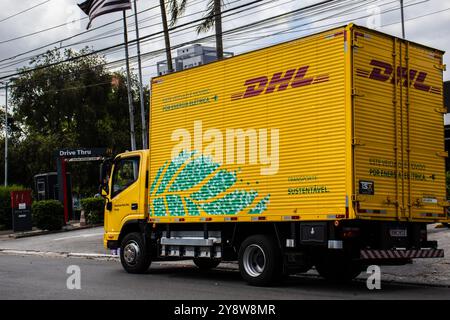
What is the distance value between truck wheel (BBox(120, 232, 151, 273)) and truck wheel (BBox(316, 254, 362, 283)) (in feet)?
12.4

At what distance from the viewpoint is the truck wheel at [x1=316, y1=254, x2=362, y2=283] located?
44.3 ft

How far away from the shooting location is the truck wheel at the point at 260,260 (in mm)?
12306

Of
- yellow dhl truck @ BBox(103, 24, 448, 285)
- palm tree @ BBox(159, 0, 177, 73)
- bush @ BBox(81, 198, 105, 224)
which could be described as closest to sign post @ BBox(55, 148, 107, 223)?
bush @ BBox(81, 198, 105, 224)

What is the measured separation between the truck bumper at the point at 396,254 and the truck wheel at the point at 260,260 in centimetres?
160

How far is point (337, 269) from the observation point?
13758 millimetres

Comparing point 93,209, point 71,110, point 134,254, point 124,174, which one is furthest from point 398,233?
point 71,110

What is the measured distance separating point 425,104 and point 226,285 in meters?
4.97

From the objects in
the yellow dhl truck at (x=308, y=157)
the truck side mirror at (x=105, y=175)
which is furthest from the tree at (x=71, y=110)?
the yellow dhl truck at (x=308, y=157)

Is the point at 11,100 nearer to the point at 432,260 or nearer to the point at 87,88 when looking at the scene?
the point at 87,88

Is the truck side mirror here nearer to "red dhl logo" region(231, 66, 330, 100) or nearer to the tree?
"red dhl logo" region(231, 66, 330, 100)

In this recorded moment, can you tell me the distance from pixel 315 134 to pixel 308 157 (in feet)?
1.35
